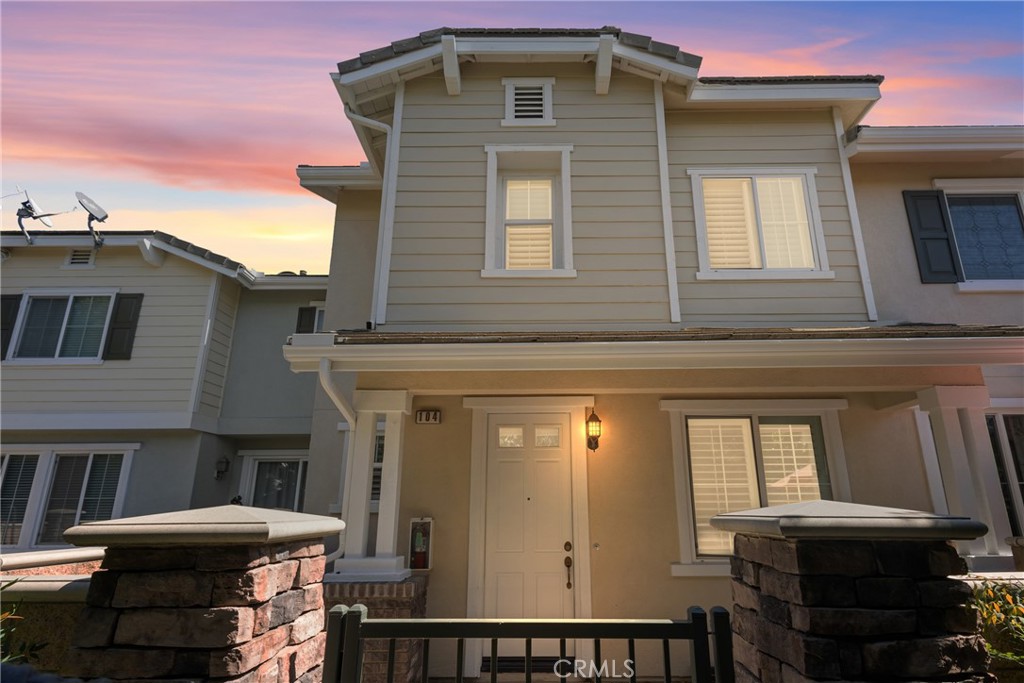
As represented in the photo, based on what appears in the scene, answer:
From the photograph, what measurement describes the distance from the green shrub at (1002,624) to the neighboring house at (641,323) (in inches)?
42.8

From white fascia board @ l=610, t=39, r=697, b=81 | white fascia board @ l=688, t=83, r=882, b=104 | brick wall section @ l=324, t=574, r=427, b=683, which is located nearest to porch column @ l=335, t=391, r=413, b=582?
brick wall section @ l=324, t=574, r=427, b=683

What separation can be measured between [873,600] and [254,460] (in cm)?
1046

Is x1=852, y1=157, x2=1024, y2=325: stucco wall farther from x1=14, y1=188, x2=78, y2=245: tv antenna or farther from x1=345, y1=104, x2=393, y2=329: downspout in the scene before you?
x1=14, y1=188, x2=78, y2=245: tv antenna

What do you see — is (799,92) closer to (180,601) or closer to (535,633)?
(535,633)

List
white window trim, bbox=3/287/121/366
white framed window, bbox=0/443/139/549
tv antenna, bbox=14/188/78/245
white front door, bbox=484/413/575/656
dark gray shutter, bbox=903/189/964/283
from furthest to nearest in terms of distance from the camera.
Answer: white window trim, bbox=3/287/121/366, tv antenna, bbox=14/188/78/245, white framed window, bbox=0/443/139/549, dark gray shutter, bbox=903/189/964/283, white front door, bbox=484/413/575/656

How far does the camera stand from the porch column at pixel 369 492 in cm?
443

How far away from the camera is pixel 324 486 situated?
696cm

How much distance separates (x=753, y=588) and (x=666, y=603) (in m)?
3.37

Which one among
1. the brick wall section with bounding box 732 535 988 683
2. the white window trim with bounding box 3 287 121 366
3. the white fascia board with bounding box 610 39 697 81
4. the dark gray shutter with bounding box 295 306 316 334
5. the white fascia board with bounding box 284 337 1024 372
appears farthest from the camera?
the dark gray shutter with bounding box 295 306 316 334

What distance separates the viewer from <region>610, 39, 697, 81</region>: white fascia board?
19.7 feet

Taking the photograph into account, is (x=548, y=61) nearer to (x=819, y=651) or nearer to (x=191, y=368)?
(x=819, y=651)

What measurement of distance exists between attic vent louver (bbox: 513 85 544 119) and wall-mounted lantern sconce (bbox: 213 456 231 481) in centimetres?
802

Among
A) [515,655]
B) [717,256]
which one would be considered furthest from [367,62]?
[515,655]

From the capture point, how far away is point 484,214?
19.2 feet
